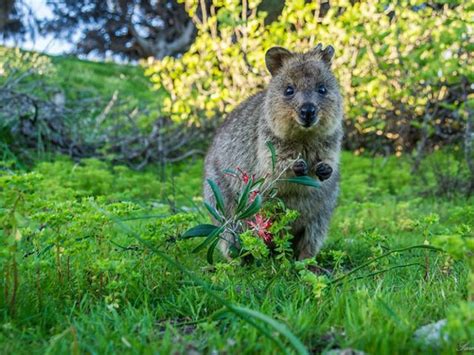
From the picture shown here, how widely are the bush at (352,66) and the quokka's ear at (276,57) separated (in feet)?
10.1

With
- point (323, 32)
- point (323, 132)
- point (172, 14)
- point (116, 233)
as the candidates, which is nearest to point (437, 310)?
point (323, 132)

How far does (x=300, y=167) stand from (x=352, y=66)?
571 cm

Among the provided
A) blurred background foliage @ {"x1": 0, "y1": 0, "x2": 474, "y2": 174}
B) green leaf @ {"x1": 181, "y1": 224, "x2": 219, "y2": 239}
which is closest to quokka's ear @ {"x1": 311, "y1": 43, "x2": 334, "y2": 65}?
green leaf @ {"x1": 181, "y1": 224, "x2": 219, "y2": 239}

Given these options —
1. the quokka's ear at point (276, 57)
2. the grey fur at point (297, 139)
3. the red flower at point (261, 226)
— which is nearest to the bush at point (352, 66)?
the quokka's ear at point (276, 57)

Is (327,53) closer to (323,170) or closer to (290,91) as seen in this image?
(290,91)

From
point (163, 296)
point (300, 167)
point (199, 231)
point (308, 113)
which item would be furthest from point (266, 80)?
point (163, 296)

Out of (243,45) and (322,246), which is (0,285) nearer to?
(322,246)

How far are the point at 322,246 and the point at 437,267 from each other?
1141mm

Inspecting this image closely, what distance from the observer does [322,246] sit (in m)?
4.39

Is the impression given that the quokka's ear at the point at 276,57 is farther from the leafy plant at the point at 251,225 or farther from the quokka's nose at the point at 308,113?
the leafy plant at the point at 251,225

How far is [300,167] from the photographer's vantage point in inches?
145

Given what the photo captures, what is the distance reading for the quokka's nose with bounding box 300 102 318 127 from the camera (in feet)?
12.3

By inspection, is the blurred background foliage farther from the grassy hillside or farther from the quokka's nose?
the quokka's nose

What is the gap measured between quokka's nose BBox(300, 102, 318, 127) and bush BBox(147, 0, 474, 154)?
367 centimetres
